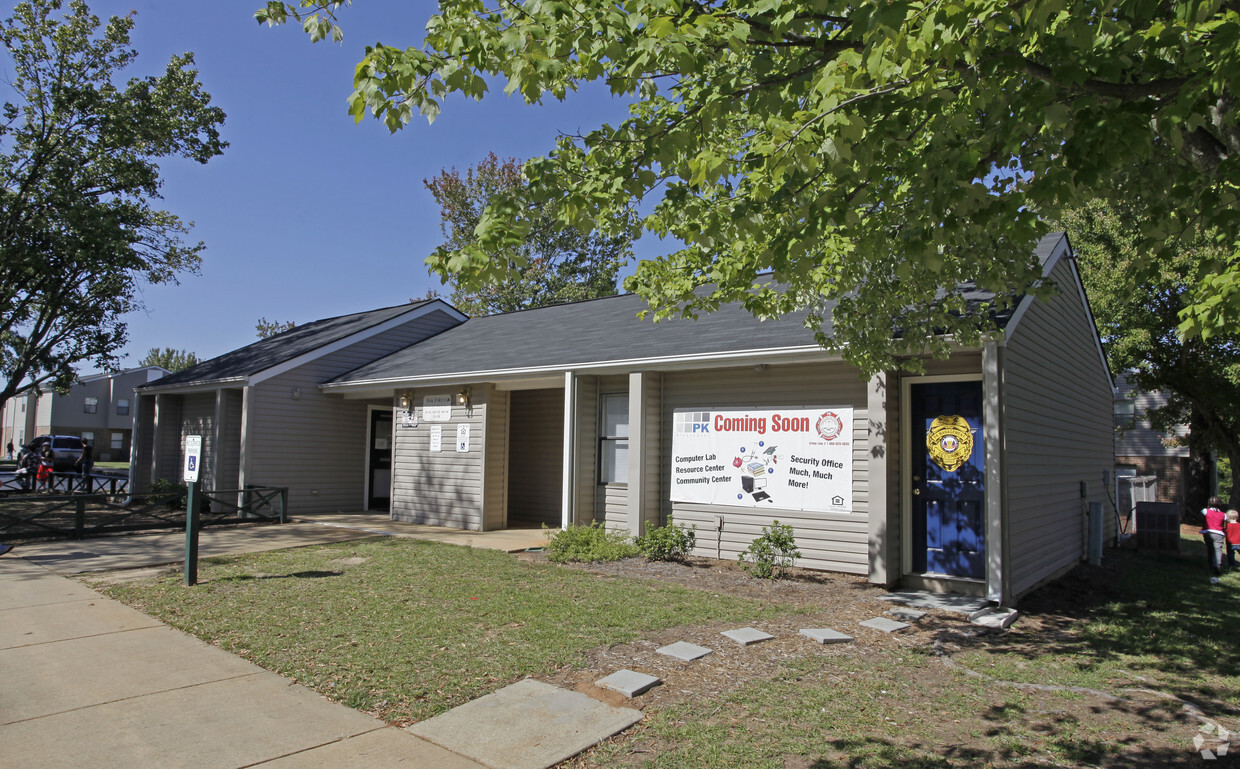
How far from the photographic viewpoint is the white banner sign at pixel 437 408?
1477cm

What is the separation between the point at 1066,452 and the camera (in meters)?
11.5

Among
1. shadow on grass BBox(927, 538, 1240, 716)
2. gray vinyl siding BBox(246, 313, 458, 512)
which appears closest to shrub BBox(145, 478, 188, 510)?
gray vinyl siding BBox(246, 313, 458, 512)

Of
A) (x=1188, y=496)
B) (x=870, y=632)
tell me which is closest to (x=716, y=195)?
(x=870, y=632)

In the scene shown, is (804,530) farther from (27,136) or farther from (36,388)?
(36,388)

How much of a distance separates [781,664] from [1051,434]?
6.80 m

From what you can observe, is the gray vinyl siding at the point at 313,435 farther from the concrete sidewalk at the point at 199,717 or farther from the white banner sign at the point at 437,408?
the concrete sidewalk at the point at 199,717

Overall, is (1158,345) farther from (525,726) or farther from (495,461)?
(525,726)

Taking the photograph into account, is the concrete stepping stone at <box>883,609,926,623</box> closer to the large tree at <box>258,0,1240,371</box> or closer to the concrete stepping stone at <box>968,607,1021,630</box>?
the concrete stepping stone at <box>968,607,1021,630</box>

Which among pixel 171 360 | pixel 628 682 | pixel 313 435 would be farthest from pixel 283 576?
pixel 171 360

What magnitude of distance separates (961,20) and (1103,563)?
1230cm

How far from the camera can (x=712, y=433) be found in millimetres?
11086

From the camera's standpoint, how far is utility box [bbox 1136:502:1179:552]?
582 inches

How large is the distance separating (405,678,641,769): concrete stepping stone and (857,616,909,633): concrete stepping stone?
332 cm

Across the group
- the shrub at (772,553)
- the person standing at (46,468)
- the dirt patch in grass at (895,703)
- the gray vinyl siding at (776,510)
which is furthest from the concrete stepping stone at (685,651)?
the person standing at (46,468)
